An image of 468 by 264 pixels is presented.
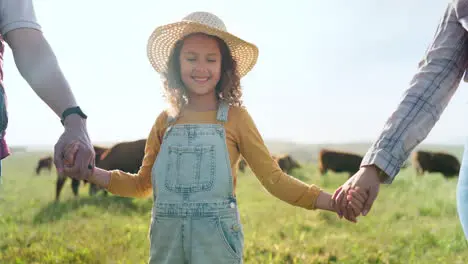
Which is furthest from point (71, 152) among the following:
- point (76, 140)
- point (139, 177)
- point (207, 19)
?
point (207, 19)

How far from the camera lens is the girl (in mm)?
3051

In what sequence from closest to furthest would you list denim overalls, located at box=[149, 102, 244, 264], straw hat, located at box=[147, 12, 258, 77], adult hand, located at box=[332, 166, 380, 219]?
adult hand, located at box=[332, 166, 380, 219] < denim overalls, located at box=[149, 102, 244, 264] < straw hat, located at box=[147, 12, 258, 77]

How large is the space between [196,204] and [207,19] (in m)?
1.19

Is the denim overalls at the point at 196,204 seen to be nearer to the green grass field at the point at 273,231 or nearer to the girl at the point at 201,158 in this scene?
the girl at the point at 201,158

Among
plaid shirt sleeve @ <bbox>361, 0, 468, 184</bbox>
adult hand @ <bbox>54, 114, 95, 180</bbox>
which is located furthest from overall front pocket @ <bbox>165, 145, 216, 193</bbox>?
plaid shirt sleeve @ <bbox>361, 0, 468, 184</bbox>

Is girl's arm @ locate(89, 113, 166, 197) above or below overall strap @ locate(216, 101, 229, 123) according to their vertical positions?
below

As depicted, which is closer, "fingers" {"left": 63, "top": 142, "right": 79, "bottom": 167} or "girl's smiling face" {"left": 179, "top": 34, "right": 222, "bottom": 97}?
"fingers" {"left": 63, "top": 142, "right": 79, "bottom": 167}

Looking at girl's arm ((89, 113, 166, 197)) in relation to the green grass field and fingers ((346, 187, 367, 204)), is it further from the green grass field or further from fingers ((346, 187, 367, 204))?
the green grass field

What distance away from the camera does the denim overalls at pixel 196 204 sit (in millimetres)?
3031

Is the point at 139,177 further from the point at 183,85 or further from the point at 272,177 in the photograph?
the point at 272,177

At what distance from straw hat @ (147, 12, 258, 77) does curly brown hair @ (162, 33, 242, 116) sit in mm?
54

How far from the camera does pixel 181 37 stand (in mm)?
3545

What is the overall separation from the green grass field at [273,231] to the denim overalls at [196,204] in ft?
10.0

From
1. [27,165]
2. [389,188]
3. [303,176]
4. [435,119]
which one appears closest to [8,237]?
[435,119]
